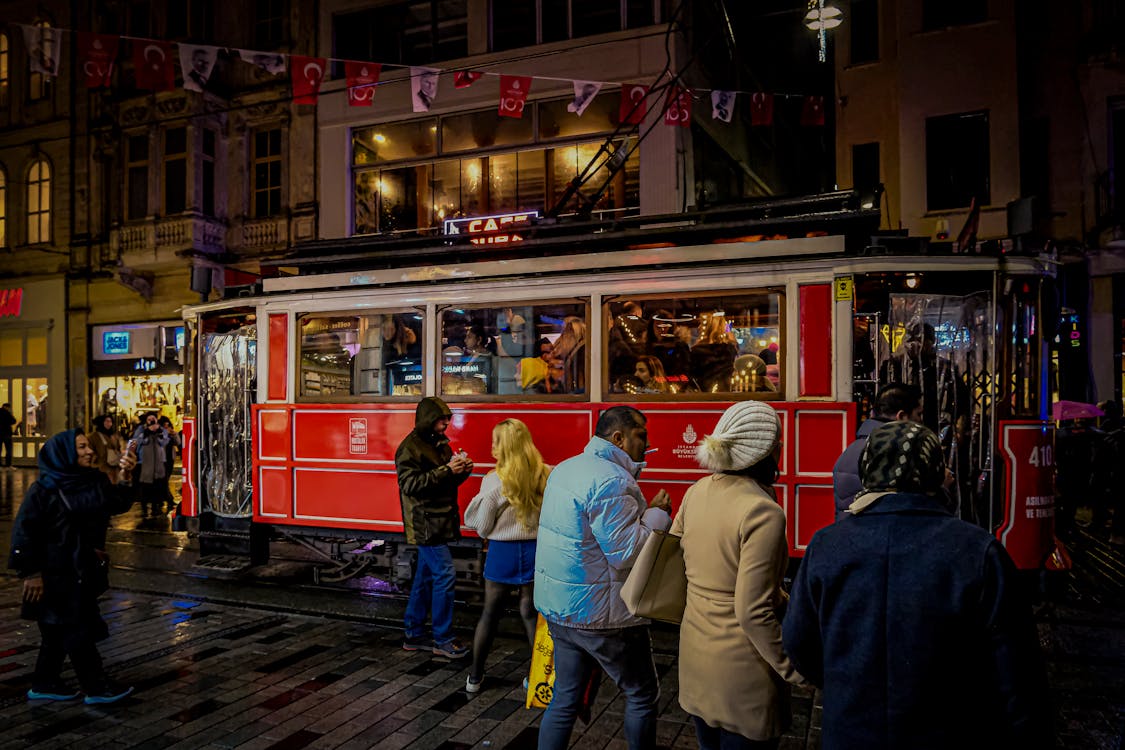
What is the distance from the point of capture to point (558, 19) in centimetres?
1593

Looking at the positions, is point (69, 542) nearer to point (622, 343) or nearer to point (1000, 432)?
point (622, 343)

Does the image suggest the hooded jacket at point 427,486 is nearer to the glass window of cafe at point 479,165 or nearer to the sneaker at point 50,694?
the sneaker at point 50,694

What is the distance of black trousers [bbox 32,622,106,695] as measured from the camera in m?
4.93

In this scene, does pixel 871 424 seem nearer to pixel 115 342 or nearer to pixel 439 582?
pixel 439 582

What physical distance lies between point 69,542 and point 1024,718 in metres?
5.21

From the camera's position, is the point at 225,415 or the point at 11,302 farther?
the point at 11,302

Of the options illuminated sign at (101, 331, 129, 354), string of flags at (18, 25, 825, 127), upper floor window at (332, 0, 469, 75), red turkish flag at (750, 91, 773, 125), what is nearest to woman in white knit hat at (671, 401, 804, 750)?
string of flags at (18, 25, 825, 127)

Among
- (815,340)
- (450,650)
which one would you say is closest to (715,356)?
(815,340)

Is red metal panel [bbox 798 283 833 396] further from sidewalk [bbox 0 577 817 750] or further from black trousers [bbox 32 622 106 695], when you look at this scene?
black trousers [bbox 32 622 106 695]

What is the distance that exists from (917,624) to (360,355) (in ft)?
21.2

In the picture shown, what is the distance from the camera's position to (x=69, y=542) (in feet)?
16.3

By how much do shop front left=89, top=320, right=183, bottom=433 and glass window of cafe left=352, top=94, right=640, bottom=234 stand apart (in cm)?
681

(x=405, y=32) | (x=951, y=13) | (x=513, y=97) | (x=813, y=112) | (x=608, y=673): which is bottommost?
(x=608, y=673)

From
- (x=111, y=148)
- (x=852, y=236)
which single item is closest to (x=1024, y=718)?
(x=852, y=236)
